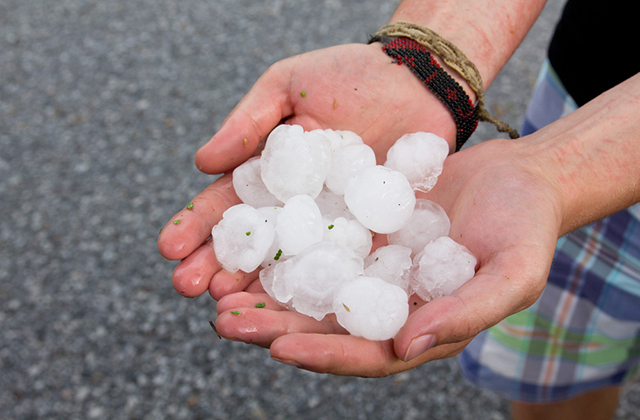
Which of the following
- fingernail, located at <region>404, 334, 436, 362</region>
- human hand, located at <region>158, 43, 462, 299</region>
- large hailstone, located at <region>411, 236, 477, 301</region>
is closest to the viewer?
fingernail, located at <region>404, 334, 436, 362</region>

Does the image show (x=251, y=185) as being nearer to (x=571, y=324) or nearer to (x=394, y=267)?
(x=394, y=267)

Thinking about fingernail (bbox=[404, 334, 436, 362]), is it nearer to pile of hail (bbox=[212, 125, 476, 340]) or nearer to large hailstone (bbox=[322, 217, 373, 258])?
pile of hail (bbox=[212, 125, 476, 340])

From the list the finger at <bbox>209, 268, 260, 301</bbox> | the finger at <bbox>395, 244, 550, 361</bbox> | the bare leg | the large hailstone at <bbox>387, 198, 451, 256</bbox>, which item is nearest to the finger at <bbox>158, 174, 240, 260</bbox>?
the finger at <bbox>209, 268, 260, 301</bbox>

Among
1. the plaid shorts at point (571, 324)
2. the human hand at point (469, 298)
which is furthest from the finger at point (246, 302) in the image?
the plaid shorts at point (571, 324)

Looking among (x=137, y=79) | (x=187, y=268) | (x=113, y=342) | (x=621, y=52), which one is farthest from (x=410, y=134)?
(x=137, y=79)

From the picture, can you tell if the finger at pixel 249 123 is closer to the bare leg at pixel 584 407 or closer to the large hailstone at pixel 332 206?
the large hailstone at pixel 332 206

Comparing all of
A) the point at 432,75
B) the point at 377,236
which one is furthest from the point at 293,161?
the point at 432,75

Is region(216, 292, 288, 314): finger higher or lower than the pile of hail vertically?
lower
